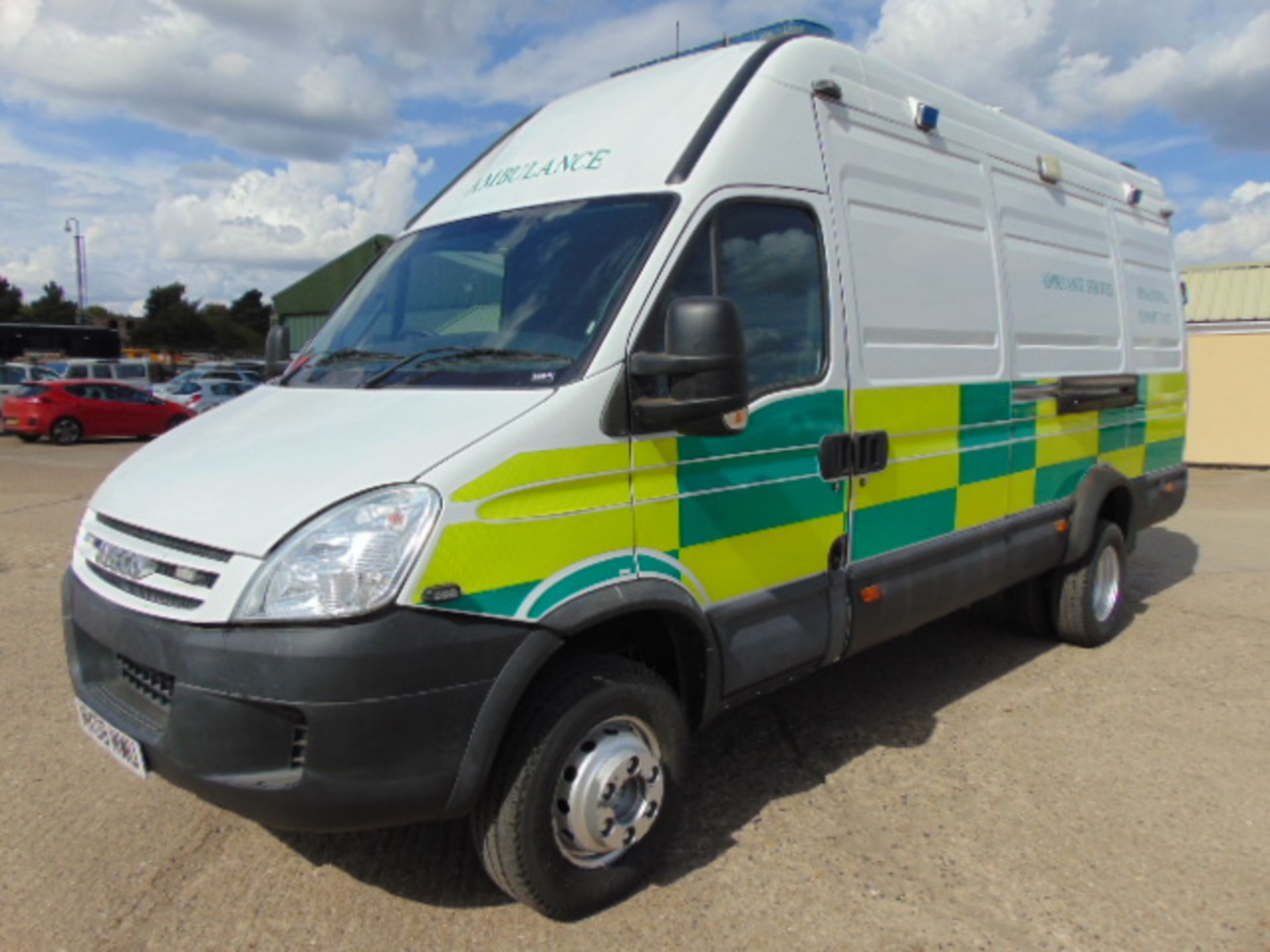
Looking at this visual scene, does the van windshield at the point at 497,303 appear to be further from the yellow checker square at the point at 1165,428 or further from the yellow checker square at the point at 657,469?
the yellow checker square at the point at 1165,428

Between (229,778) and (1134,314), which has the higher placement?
(1134,314)

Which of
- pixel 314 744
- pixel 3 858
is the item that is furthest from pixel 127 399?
pixel 314 744

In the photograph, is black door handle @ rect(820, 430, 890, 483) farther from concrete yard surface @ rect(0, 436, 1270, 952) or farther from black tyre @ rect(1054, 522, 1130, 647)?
black tyre @ rect(1054, 522, 1130, 647)

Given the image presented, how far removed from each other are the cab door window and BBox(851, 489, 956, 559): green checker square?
2.23ft

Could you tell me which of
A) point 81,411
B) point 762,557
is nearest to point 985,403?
point 762,557

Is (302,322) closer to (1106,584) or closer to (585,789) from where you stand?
(1106,584)

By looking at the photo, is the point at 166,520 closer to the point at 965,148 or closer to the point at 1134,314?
the point at 965,148

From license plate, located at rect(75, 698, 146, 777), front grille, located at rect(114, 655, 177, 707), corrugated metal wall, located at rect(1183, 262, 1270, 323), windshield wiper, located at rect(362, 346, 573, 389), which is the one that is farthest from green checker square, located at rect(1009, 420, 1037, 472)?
corrugated metal wall, located at rect(1183, 262, 1270, 323)

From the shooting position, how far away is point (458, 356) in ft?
10.1

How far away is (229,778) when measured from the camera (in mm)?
2467

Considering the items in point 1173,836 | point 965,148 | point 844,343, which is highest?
point 965,148

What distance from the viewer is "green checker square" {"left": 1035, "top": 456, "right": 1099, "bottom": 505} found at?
5090 millimetres

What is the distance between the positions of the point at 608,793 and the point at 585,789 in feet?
0.32

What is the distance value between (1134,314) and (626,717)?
466 cm
